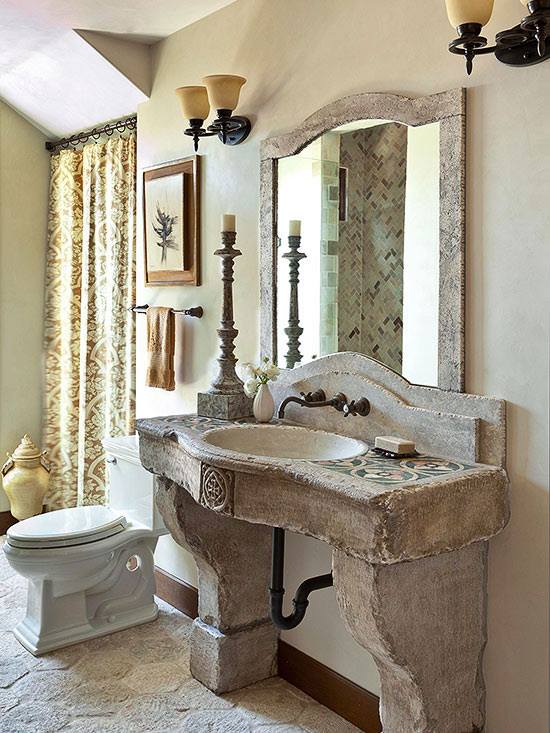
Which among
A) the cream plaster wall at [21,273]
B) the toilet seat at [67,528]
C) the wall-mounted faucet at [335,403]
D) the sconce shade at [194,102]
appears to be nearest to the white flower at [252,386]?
the wall-mounted faucet at [335,403]

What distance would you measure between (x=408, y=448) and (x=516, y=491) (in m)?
0.29

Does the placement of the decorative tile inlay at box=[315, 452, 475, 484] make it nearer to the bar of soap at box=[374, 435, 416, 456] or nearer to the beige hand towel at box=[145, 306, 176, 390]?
the bar of soap at box=[374, 435, 416, 456]

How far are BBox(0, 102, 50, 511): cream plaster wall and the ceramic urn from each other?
0.17m

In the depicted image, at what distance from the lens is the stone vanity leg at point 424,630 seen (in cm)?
176

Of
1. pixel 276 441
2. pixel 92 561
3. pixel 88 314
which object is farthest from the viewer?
pixel 88 314

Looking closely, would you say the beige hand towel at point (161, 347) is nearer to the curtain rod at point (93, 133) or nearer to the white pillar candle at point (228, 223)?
the white pillar candle at point (228, 223)

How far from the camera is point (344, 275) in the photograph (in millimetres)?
2348

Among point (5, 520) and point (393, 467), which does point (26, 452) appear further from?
point (393, 467)

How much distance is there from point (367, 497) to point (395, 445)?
387mm

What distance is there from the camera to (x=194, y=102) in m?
Result: 2.71

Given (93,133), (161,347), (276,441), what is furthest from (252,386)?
(93,133)

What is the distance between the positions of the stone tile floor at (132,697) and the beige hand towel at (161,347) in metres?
1.01

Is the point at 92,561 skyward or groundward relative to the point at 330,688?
skyward

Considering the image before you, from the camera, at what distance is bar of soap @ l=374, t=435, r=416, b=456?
6.48ft
